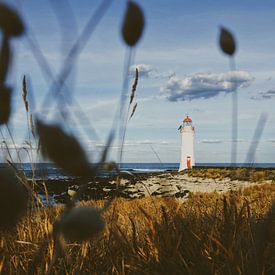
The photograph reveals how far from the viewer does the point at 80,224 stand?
0.96 ft

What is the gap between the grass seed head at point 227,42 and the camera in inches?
26.3

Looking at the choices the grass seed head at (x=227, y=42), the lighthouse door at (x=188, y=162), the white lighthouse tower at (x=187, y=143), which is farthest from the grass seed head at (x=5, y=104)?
the lighthouse door at (x=188, y=162)

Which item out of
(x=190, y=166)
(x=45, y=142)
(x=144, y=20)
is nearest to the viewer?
(x=45, y=142)

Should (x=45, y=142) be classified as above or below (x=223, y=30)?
below

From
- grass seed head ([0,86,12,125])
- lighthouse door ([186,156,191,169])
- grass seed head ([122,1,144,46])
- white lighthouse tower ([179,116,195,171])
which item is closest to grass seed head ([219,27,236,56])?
grass seed head ([122,1,144,46])

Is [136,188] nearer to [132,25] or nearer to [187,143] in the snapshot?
[187,143]

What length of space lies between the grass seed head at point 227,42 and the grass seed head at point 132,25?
0.76 ft

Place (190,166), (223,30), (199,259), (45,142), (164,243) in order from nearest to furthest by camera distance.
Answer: (45,142), (223,30), (199,259), (164,243), (190,166)

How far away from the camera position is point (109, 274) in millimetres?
1272

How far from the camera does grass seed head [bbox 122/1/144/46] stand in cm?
46

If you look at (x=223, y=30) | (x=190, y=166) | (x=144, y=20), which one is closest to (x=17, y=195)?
(x=144, y=20)

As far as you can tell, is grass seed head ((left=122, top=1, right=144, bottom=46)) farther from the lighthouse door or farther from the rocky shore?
the lighthouse door

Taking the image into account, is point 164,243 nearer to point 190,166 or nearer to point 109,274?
point 109,274

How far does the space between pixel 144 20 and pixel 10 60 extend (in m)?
0.18
